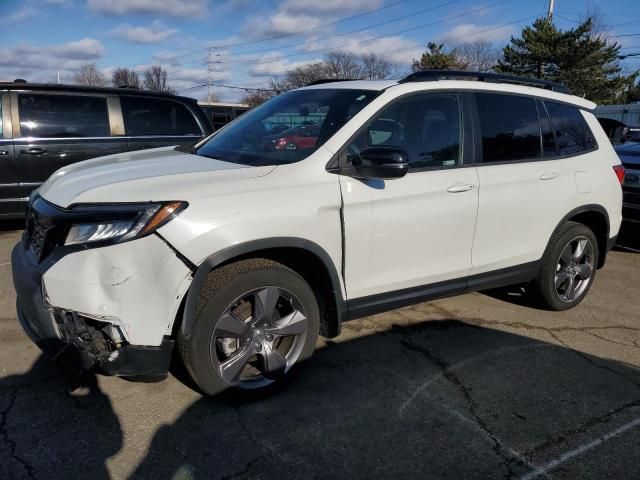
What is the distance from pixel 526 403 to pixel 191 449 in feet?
6.43

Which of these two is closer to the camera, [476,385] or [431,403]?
[431,403]

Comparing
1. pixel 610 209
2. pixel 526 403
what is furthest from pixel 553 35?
pixel 526 403

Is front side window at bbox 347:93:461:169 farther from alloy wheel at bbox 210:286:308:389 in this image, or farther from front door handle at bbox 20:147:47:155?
front door handle at bbox 20:147:47:155

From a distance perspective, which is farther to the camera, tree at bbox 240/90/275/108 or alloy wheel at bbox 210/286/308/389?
tree at bbox 240/90/275/108

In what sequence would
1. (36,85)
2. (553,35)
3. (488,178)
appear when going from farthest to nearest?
(553,35) < (36,85) < (488,178)

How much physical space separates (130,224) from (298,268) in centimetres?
103

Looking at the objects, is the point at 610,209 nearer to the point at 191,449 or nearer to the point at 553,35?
the point at 191,449

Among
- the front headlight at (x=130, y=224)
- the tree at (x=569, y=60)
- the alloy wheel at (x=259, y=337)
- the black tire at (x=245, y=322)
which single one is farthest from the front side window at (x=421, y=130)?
the tree at (x=569, y=60)

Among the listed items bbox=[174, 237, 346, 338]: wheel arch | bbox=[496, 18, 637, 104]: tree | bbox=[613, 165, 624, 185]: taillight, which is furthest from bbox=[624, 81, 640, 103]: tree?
bbox=[174, 237, 346, 338]: wheel arch

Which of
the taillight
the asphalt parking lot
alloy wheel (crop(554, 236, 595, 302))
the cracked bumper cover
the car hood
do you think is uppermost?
the car hood

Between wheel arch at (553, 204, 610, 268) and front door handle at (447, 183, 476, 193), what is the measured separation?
122cm

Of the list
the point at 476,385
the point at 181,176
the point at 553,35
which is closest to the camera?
the point at 181,176

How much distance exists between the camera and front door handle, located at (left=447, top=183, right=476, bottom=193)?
361 centimetres

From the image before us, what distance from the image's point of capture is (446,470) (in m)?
2.59
